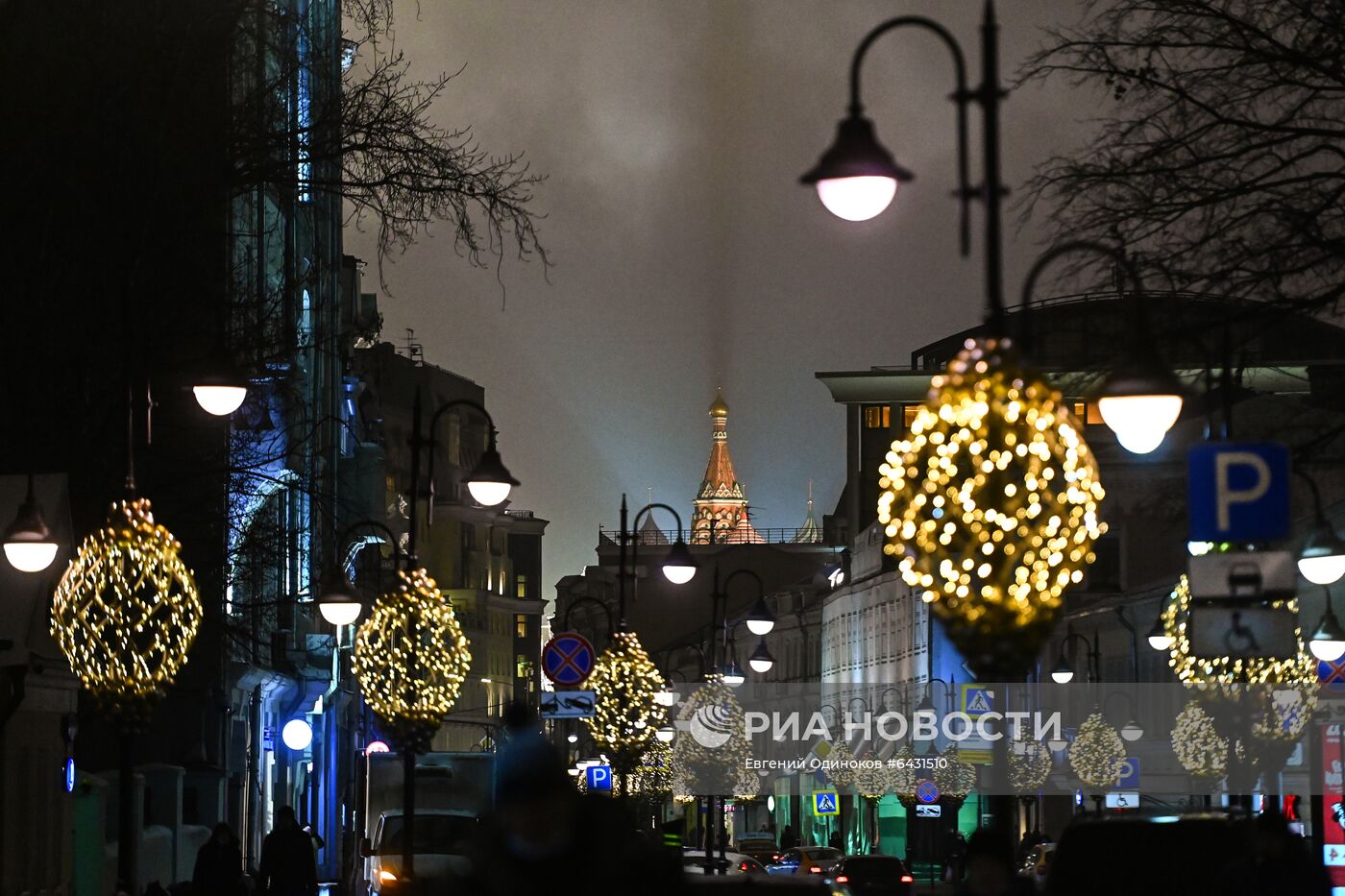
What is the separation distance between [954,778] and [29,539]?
2190 inches

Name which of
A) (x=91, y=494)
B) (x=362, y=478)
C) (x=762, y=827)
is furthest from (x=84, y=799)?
(x=762, y=827)

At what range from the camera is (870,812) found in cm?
9738

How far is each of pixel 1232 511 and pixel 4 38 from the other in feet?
48.7

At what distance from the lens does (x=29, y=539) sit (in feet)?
64.7

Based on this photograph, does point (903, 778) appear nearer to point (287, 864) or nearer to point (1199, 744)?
point (1199, 744)

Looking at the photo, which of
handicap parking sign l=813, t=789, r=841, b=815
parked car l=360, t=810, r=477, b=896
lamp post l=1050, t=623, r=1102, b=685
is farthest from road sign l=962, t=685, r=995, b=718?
parked car l=360, t=810, r=477, b=896

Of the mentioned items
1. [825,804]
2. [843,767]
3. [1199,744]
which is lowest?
[825,804]

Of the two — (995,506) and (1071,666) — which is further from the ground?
(1071,666)

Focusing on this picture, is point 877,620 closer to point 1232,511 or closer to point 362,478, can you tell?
point 362,478

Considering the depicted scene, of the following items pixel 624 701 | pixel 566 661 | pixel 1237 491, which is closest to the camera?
pixel 1237 491

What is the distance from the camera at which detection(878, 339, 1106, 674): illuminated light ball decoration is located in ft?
46.3

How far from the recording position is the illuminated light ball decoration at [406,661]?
26578 millimetres

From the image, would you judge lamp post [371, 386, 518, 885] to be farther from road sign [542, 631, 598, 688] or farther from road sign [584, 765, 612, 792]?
road sign [584, 765, 612, 792]

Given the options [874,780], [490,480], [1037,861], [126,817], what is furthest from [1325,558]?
[874,780]
